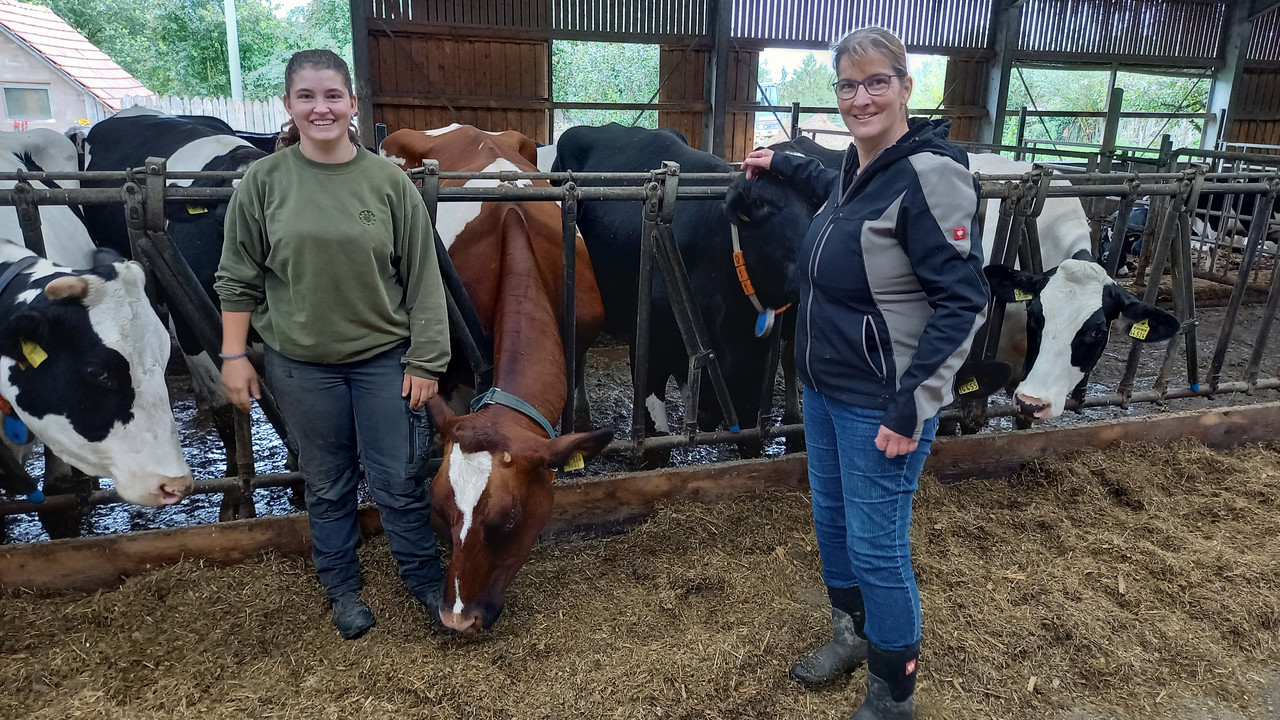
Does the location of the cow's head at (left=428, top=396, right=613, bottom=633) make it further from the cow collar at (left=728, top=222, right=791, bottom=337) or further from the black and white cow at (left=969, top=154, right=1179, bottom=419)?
the black and white cow at (left=969, top=154, right=1179, bottom=419)

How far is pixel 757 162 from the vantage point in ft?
9.46

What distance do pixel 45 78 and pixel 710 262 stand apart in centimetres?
2457

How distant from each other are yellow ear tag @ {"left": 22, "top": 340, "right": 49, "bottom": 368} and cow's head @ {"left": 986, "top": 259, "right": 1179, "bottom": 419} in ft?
12.1

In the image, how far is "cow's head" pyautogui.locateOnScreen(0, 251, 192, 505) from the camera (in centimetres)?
251

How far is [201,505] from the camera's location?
386 centimetres

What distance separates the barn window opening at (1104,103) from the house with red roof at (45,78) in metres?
23.1

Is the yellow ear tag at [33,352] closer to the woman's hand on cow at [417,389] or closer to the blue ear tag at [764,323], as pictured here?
the woman's hand on cow at [417,389]

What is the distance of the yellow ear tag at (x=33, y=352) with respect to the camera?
2482mm

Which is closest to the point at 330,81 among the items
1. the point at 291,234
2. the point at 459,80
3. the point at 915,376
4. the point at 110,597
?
the point at 291,234

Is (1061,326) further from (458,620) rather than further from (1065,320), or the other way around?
(458,620)

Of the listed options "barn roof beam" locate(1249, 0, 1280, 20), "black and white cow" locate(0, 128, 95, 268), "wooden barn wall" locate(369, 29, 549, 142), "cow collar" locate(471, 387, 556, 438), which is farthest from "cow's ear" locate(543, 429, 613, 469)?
"barn roof beam" locate(1249, 0, 1280, 20)

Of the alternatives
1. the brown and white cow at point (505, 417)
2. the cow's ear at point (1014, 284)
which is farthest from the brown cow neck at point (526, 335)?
the cow's ear at point (1014, 284)

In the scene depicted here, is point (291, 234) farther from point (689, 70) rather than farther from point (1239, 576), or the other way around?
point (689, 70)

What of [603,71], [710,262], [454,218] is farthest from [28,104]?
[710,262]
